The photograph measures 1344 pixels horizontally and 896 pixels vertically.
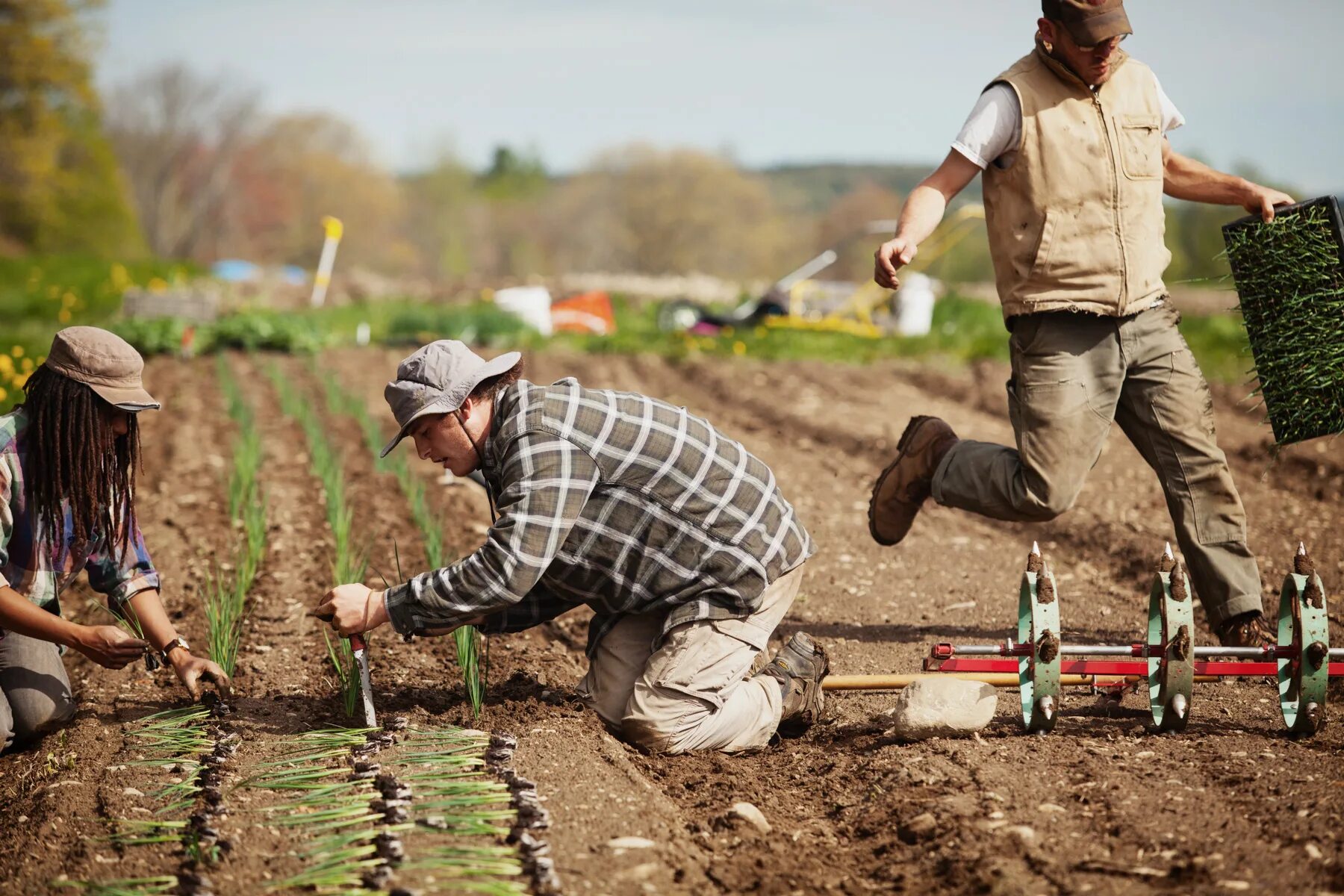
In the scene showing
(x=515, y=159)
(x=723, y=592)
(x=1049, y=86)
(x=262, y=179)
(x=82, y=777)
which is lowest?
(x=82, y=777)

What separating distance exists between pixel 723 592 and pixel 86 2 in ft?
103

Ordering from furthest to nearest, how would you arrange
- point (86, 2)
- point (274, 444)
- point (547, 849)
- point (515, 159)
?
1. point (515, 159)
2. point (86, 2)
3. point (274, 444)
4. point (547, 849)

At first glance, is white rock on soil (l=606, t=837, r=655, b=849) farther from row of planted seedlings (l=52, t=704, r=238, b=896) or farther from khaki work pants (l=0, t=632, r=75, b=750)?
khaki work pants (l=0, t=632, r=75, b=750)

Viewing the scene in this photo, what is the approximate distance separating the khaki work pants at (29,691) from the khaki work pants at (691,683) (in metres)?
1.40

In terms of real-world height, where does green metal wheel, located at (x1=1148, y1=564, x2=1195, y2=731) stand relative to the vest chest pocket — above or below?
below

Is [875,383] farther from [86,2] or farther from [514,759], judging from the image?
[86,2]

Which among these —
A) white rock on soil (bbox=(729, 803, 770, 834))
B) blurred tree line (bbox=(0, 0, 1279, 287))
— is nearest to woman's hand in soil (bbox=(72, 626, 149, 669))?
white rock on soil (bbox=(729, 803, 770, 834))

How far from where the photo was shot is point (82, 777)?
9.68ft

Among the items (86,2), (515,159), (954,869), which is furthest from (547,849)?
(515,159)

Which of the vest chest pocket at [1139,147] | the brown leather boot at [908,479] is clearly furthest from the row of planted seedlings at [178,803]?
the vest chest pocket at [1139,147]

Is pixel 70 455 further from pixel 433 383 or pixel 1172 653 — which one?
pixel 1172 653

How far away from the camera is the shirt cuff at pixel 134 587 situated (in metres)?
3.37

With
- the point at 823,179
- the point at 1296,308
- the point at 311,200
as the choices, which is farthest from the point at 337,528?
the point at 823,179

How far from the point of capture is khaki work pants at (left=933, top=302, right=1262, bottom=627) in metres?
3.38
